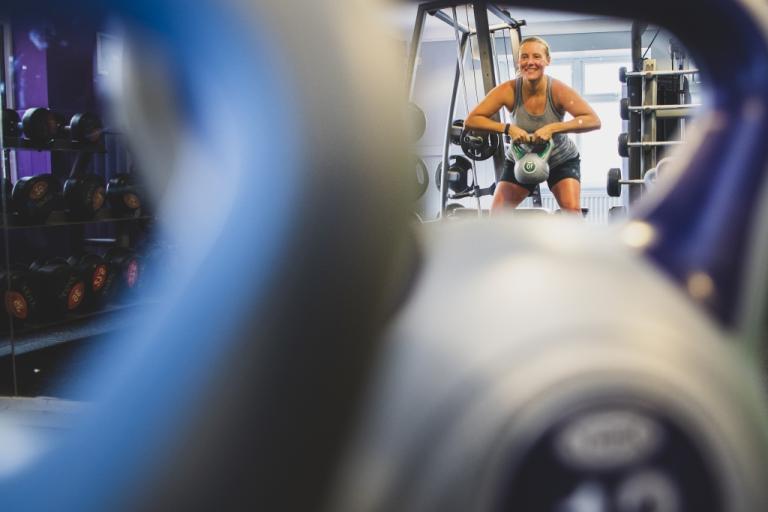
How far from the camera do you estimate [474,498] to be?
338mm

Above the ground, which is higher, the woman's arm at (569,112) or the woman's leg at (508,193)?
the woman's arm at (569,112)

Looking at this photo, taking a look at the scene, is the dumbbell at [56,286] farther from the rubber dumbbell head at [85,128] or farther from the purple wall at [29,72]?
the purple wall at [29,72]

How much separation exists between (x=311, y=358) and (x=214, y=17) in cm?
15

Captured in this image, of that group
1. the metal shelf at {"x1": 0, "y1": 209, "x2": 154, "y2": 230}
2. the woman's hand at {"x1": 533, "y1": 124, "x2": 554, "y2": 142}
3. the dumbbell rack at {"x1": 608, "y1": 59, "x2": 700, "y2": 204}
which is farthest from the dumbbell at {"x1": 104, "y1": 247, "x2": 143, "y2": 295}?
the dumbbell rack at {"x1": 608, "y1": 59, "x2": 700, "y2": 204}

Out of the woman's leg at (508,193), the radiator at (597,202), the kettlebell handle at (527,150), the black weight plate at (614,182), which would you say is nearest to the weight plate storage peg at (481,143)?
the black weight plate at (614,182)

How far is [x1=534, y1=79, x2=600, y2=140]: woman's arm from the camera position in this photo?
2.68 m

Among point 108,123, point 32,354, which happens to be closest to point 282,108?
point 32,354

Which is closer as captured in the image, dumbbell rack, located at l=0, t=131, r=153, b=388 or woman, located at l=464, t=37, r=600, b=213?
woman, located at l=464, t=37, r=600, b=213

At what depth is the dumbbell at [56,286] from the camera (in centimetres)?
348

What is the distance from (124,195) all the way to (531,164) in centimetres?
231

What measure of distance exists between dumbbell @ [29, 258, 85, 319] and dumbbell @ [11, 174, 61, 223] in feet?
0.84

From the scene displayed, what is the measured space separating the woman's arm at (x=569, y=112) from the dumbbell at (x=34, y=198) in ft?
7.34

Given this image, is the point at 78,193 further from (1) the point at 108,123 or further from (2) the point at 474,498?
(2) the point at 474,498

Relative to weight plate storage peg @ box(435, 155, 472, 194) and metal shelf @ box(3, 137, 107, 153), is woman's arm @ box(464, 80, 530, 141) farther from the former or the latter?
weight plate storage peg @ box(435, 155, 472, 194)
